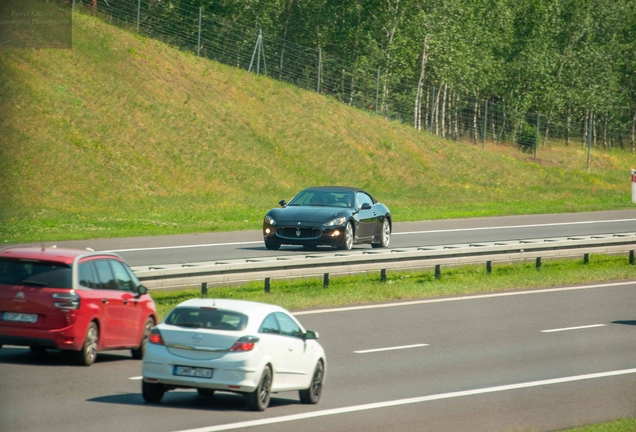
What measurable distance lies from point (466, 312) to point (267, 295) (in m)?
3.71

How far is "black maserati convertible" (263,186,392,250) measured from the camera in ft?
81.7

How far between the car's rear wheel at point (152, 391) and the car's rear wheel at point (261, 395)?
912mm

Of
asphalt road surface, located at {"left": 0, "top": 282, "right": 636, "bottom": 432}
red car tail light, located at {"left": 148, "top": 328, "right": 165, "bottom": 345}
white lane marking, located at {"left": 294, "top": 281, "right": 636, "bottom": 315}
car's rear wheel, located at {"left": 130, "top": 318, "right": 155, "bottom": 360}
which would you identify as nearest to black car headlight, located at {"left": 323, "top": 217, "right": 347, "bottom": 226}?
white lane marking, located at {"left": 294, "top": 281, "right": 636, "bottom": 315}

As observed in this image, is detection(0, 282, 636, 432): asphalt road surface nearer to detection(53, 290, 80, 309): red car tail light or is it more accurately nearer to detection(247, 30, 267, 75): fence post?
detection(53, 290, 80, 309): red car tail light

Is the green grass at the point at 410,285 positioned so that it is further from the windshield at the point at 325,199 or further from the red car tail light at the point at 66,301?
the red car tail light at the point at 66,301

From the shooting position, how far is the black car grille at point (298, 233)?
24.9 meters

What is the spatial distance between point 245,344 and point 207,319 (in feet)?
1.83

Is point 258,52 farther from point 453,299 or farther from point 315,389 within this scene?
point 315,389

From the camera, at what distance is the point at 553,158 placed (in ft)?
210

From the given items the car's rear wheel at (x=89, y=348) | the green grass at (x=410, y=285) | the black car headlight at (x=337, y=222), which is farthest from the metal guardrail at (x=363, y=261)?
the car's rear wheel at (x=89, y=348)

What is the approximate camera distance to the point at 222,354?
10.4 meters

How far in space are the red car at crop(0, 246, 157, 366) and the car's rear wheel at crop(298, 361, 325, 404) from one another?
112 inches

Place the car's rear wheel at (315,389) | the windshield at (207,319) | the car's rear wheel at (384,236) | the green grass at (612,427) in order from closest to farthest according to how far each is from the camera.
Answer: the green grass at (612,427) → the windshield at (207,319) → the car's rear wheel at (315,389) → the car's rear wheel at (384,236)

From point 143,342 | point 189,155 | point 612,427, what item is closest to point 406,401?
point 612,427
